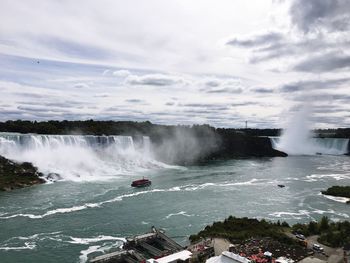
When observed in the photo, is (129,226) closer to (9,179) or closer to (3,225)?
(3,225)

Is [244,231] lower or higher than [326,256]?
higher

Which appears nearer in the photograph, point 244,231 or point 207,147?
point 244,231

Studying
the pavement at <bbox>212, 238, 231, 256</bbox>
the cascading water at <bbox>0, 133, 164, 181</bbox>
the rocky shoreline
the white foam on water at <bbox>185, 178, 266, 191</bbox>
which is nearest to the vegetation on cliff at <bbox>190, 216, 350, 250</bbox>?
the pavement at <bbox>212, 238, 231, 256</bbox>

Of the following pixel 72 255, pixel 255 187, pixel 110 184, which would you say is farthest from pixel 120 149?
pixel 72 255

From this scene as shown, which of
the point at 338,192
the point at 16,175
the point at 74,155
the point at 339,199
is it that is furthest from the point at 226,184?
the point at 16,175

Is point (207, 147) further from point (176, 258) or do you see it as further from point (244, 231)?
point (176, 258)

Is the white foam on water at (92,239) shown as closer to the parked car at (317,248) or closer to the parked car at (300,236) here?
the parked car at (300,236)
